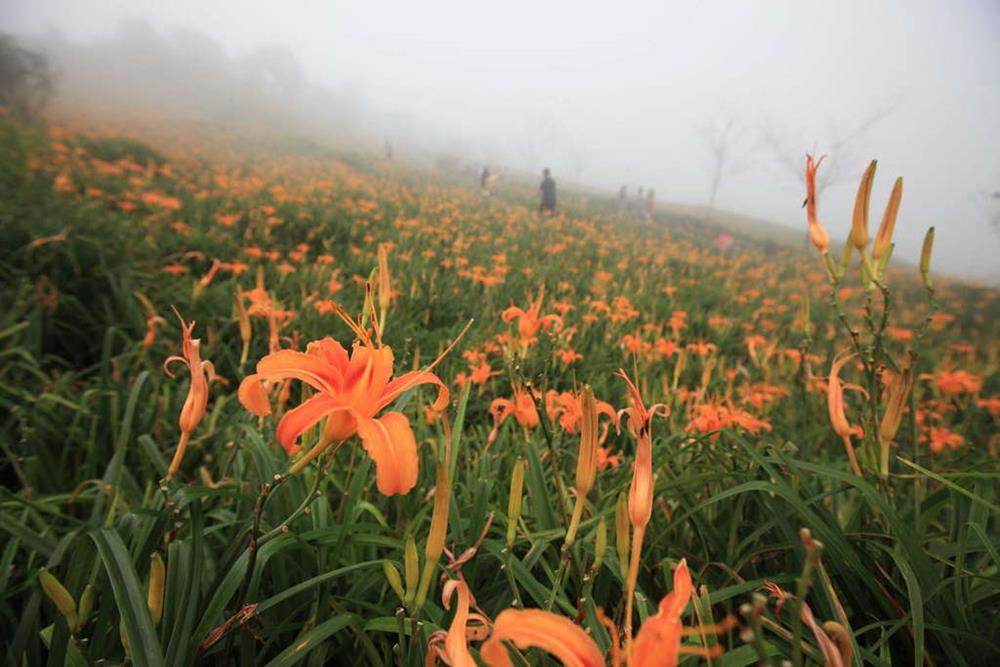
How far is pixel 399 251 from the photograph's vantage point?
3.64m

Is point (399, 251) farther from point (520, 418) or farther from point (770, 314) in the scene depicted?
point (770, 314)

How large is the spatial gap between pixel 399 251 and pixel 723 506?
2.95 m

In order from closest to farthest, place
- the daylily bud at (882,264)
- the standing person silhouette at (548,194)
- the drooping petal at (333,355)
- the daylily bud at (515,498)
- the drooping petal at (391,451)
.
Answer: the drooping petal at (391,451), the drooping petal at (333,355), the daylily bud at (515,498), the daylily bud at (882,264), the standing person silhouette at (548,194)

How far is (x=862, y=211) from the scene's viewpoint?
0.87m

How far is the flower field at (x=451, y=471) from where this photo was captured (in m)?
0.56

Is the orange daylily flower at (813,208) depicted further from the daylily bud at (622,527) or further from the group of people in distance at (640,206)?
the group of people in distance at (640,206)

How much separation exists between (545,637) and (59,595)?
607mm

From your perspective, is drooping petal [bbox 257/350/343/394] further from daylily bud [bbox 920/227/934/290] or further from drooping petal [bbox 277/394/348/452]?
daylily bud [bbox 920/227/934/290]

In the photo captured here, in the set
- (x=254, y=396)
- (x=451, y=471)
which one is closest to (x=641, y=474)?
(x=254, y=396)

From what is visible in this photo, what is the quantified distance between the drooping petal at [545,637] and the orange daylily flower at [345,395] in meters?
0.16

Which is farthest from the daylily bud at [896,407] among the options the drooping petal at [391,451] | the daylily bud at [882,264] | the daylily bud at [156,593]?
the daylily bud at [156,593]

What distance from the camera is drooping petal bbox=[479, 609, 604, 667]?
1.14 feet

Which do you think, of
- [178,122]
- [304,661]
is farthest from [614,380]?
[178,122]

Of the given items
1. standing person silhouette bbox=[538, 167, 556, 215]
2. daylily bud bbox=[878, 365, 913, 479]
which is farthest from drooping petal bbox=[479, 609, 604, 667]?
standing person silhouette bbox=[538, 167, 556, 215]
